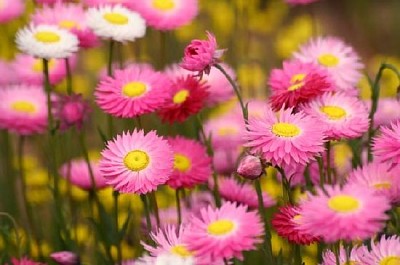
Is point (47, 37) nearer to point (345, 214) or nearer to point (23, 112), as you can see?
Result: point (23, 112)

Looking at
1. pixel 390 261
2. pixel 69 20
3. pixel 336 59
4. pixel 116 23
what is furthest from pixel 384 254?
pixel 69 20

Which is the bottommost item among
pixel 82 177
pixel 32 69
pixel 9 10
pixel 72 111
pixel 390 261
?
pixel 390 261

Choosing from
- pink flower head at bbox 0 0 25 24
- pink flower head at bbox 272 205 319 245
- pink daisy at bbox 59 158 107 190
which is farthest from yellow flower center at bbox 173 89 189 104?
pink flower head at bbox 0 0 25 24

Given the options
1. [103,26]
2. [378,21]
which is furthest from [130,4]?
[378,21]

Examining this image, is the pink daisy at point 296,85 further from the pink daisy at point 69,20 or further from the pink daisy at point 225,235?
the pink daisy at point 69,20

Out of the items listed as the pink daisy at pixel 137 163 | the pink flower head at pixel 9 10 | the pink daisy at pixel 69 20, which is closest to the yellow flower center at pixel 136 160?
the pink daisy at pixel 137 163

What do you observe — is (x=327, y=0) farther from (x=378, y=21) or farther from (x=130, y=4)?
(x=130, y=4)
